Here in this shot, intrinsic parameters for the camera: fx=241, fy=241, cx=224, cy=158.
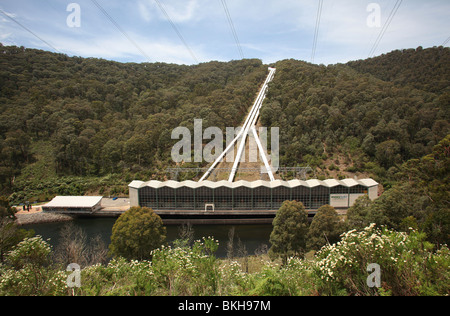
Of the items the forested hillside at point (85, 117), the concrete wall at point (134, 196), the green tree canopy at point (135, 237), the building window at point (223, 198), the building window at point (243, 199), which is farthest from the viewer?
the forested hillside at point (85, 117)

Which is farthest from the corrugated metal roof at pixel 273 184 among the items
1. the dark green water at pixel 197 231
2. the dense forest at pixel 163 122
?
the dense forest at pixel 163 122

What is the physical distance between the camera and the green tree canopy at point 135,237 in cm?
1258

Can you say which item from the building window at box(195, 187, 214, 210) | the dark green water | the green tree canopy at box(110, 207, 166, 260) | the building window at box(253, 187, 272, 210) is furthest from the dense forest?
the green tree canopy at box(110, 207, 166, 260)

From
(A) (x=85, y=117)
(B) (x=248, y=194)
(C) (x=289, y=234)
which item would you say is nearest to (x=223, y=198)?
(B) (x=248, y=194)

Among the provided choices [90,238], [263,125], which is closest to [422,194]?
[90,238]

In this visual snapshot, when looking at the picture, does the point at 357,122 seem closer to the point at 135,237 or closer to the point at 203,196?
the point at 203,196

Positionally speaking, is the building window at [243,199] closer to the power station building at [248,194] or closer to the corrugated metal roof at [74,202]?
the power station building at [248,194]

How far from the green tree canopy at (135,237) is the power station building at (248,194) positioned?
8.68m

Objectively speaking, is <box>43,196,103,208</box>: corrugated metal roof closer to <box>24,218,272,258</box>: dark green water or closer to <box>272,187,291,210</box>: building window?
<box>24,218,272,258</box>: dark green water

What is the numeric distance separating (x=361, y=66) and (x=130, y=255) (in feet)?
279

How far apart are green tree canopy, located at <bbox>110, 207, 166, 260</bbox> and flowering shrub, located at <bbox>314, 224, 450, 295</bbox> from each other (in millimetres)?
9562

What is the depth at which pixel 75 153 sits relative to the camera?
32750mm

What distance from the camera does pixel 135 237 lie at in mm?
12555
